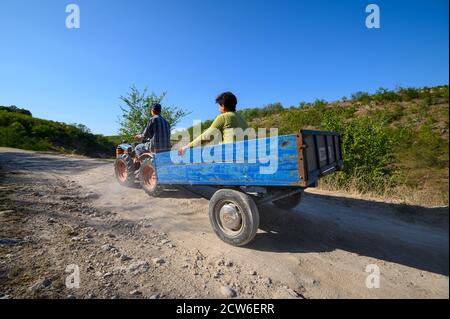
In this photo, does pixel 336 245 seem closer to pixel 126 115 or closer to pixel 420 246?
pixel 420 246

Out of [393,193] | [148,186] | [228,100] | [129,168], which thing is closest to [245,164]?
[228,100]

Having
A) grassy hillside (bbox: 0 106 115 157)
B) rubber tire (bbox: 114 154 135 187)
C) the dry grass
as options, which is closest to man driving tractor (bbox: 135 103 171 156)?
rubber tire (bbox: 114 154 135 187)

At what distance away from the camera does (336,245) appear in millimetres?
3381

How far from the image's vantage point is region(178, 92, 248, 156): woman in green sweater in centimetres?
387

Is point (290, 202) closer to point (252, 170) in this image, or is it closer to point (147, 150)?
point (252, 170)

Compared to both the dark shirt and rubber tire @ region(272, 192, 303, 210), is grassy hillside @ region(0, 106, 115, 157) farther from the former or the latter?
rubber tire @ region(272, 192, 303, 210)

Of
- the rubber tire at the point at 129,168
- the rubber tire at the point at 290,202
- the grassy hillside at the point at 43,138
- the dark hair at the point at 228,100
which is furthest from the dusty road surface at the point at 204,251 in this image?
the grassy hillside at the point at 43,138

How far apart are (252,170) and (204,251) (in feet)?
3.98

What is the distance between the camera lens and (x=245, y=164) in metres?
3.15

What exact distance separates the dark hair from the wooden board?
879 mm
